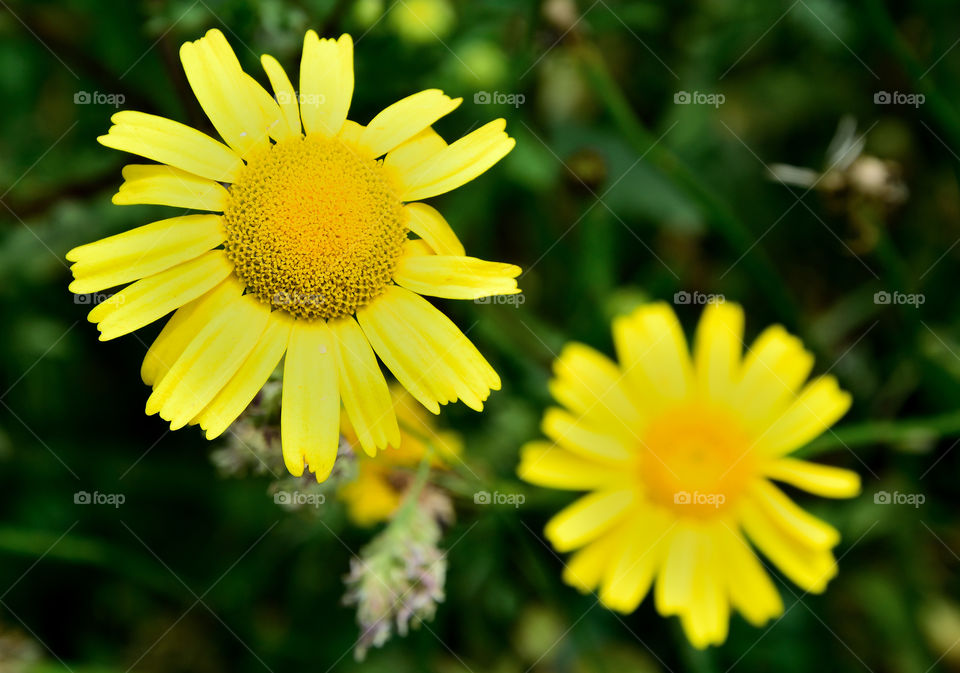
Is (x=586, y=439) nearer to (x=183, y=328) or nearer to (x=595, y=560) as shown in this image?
(x=595, y=560)

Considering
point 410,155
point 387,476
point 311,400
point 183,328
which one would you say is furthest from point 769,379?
point 183,328

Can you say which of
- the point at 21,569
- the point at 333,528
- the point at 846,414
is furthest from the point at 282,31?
the point at 846,414

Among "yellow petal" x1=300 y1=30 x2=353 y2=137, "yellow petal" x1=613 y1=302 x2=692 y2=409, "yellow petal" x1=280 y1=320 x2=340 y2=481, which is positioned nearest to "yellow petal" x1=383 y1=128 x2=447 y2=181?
"yellow petal" x1=300 y1=30 x2=353 y2=137

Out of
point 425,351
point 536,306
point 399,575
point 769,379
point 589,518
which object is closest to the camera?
point 425,351

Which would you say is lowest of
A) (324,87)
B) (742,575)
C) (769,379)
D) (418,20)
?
(742,575)

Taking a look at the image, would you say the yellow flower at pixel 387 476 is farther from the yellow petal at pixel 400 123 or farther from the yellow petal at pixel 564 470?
the yellow petal at pixel 400 123

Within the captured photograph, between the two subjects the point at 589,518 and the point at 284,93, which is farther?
the point at 589,518
